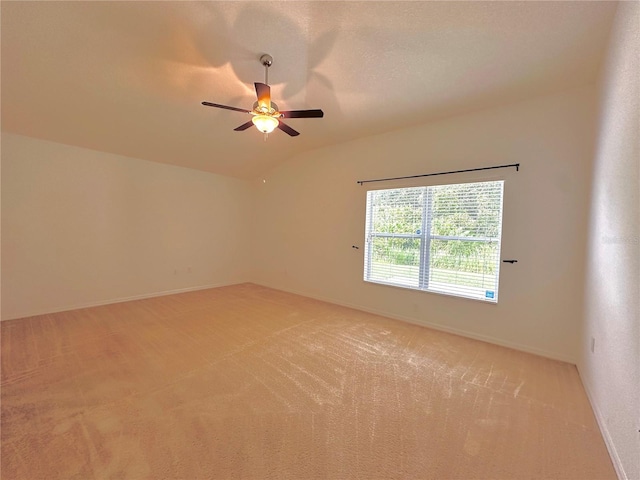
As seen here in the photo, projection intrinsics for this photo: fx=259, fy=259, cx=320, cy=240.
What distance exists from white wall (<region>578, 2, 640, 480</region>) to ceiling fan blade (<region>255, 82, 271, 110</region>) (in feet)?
7.83

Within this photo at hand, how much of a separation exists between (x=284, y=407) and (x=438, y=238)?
2.76m

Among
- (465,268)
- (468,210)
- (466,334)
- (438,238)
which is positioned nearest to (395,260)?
(438,238)

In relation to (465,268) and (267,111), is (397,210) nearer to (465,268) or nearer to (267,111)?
(465,268)

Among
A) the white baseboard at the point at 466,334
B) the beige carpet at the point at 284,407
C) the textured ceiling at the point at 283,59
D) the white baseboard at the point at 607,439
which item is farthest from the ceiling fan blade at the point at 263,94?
the white baseboard at the point at 607,439

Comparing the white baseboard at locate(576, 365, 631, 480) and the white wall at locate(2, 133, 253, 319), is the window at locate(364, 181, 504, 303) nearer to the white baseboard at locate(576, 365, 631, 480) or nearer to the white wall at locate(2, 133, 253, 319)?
the white baseboard at locate(576, 365, 631, 480)

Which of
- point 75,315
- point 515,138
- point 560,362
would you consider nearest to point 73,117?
point 75,315

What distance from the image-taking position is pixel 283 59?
2.53 meters

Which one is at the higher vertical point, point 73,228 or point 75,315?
point 73,228

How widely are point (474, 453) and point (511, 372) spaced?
4.13ft

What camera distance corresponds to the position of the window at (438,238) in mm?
3145

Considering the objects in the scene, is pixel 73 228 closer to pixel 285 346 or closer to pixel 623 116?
pixel 285 346

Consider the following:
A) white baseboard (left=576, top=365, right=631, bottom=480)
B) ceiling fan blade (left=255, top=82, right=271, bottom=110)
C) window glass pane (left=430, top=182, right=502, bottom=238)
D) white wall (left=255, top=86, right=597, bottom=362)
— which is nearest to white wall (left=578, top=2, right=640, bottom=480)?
white baseboard (left=576, top=365, right=631, bottom=480)

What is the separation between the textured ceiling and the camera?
1993 mm

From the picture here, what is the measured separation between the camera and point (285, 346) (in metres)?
2.88
